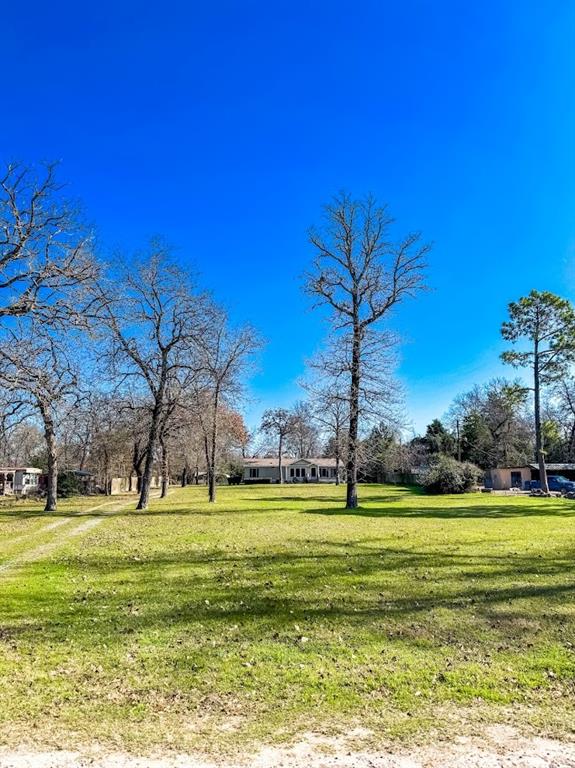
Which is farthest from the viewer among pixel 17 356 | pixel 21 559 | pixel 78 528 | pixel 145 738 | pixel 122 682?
pixel 78 528

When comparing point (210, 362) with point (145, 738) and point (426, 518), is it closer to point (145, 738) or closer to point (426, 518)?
point (426, 518)

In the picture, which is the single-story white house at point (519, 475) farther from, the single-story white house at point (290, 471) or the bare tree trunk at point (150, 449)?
the single-story white house at point (290, 471)

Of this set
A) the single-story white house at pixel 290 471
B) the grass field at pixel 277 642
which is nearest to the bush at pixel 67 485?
→ the grass field at pixel 277 642

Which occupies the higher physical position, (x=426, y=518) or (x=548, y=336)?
(x=548, y=336)

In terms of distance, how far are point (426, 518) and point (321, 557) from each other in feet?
35.2

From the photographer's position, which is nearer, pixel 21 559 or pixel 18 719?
pixel 18 719

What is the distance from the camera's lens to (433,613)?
7.50 meters

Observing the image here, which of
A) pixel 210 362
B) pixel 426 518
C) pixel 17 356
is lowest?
pixel 426 518

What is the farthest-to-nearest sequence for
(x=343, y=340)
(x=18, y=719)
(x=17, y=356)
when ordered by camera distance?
(x=343, y=340) < (x=17, y=356) < (x=18, y=719)

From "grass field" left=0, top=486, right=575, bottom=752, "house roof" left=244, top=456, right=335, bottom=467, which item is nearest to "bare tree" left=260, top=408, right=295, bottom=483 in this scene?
"house roof" left=244, top=456, right=335, bottom=467

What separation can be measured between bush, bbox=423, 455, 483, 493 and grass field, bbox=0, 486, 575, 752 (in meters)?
30.6

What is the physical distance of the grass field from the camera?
4410 mm

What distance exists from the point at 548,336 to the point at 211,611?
32.6 meters

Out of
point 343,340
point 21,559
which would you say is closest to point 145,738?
point 21,559
